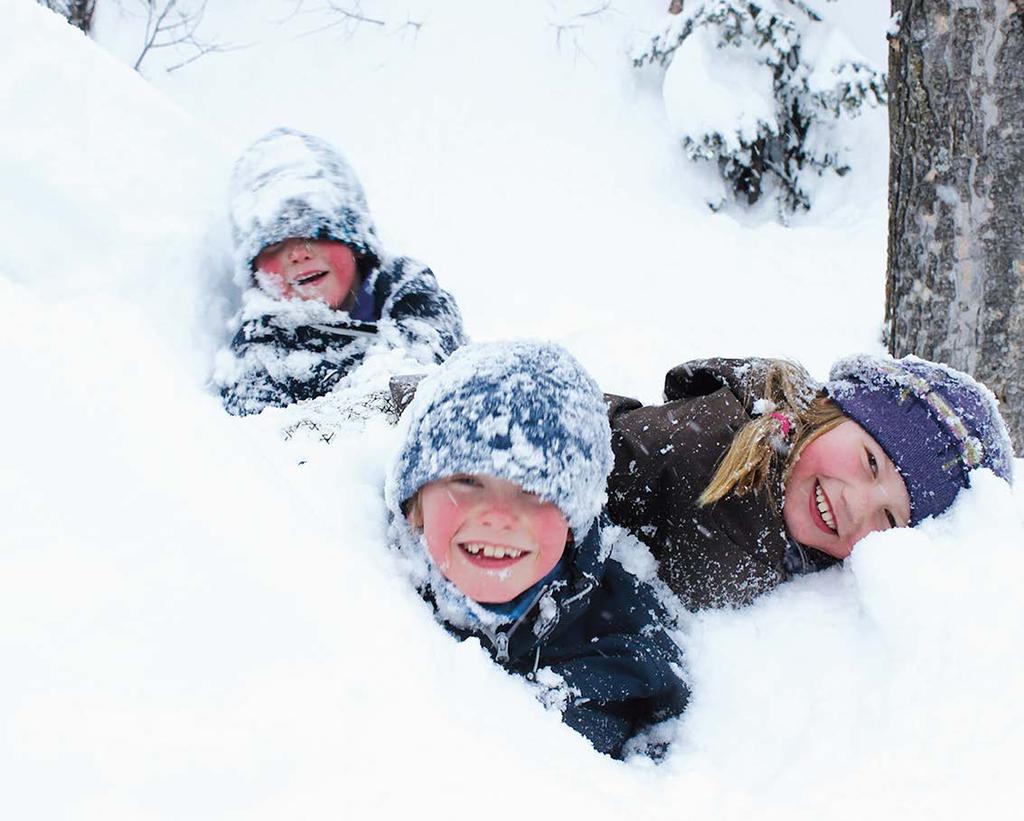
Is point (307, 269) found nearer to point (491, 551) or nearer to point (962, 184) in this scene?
point (491, 551)

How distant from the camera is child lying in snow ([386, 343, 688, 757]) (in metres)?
1.48

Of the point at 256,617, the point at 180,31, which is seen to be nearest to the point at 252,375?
the point at 256,617

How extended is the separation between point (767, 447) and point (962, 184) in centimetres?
129

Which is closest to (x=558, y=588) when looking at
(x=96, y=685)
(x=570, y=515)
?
(x=570, y=515)

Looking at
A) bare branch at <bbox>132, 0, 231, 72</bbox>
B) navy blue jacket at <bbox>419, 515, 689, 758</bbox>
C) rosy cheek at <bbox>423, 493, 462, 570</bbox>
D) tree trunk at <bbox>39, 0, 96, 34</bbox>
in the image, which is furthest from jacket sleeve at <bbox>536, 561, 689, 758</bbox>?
bare branch at <bbox>132, 0, 231, 72</bbox>

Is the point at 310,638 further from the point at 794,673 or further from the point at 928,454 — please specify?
the point at 928,454

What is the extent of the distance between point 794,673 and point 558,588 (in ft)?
1.36

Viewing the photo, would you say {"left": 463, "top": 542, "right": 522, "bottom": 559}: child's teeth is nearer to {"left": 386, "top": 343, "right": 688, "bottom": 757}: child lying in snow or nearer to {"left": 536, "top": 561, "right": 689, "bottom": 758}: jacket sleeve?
{"left": 386, "top": 343, "right": 688, "bottom": 757}: child lying in snow

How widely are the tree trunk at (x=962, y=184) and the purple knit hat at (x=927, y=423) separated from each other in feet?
3.11

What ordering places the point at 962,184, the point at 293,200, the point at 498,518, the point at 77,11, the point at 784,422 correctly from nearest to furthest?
the point at 498,518 < the point at 784,422 < the point at 962,184 < the point at 293,200 < the point at 77,11

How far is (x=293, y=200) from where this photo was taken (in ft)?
8.82

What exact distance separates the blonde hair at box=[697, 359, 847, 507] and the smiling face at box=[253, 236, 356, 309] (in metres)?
1.38

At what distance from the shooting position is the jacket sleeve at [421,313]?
2.73 m

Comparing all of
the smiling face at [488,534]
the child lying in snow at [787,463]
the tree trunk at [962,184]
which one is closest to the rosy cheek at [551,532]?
the smiling face at [488,534]
